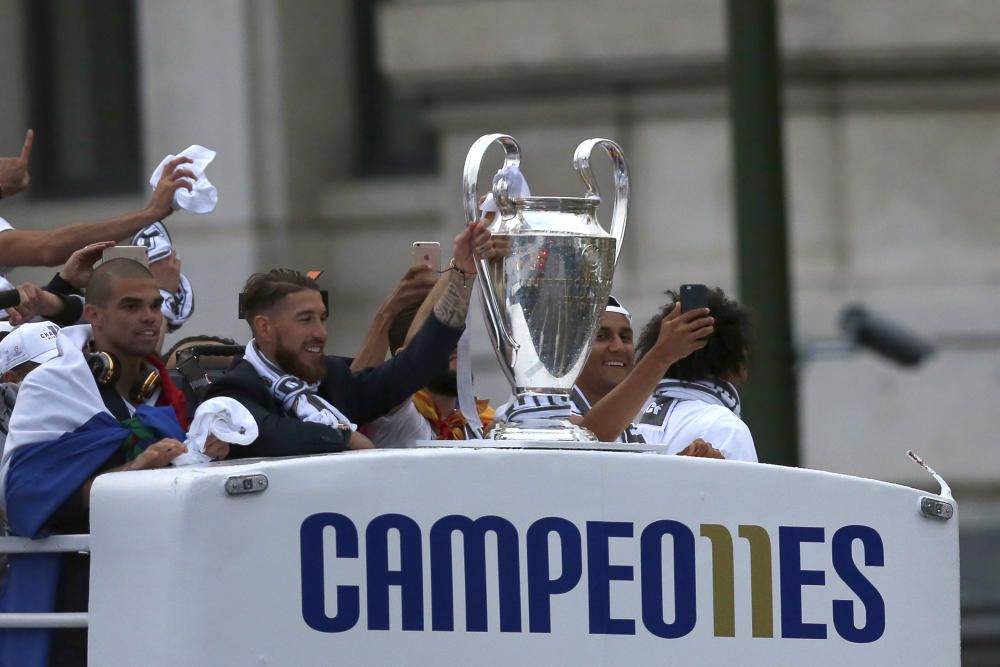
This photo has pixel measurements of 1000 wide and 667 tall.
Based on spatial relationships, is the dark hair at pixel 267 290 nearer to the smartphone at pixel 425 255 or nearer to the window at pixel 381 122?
the smartphone at pixel 425 255

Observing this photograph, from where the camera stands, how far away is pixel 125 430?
4.25m

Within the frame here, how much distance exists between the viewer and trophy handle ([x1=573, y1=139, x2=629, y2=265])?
14.2ft

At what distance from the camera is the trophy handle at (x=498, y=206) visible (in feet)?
13.5

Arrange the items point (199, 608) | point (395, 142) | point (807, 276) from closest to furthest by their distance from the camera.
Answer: point (199, 608) → point (807, 276) → point (395, 142)

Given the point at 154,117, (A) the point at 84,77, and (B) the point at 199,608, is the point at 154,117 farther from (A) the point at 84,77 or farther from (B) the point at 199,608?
(B) the point at 199,608

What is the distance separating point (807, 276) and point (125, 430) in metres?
8.14

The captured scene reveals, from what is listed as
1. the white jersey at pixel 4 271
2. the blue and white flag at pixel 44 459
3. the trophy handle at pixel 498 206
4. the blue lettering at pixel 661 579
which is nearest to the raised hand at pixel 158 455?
the blue and white flag at pixel 44 459

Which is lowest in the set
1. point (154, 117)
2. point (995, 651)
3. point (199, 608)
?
point (995, 651)

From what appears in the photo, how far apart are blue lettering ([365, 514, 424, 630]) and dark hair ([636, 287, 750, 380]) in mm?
1885

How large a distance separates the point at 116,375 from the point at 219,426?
57cm

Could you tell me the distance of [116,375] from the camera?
456 cm

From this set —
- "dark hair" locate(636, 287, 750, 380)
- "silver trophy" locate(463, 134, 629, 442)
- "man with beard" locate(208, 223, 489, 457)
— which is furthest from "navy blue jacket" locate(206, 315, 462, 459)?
"dark hair" locate(636, 287, 750, 380)

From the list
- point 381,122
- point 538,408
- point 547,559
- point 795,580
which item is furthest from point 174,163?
point 381,122

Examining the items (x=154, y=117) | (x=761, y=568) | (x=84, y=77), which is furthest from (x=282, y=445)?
(x=84, y=77)
